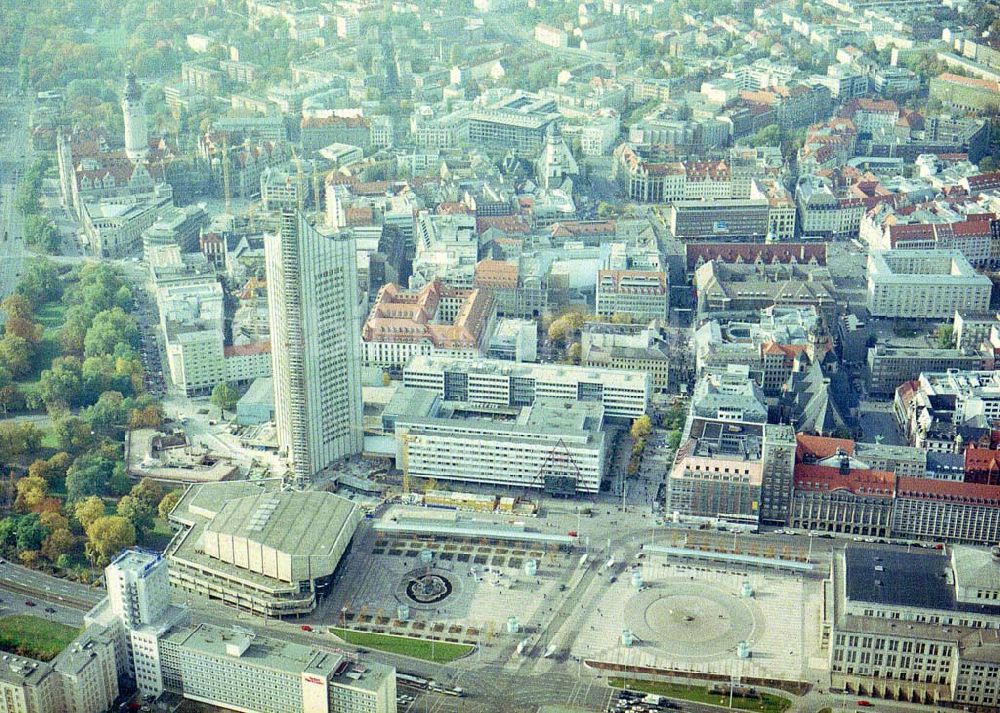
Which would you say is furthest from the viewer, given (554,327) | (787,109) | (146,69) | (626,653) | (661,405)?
(146,69)

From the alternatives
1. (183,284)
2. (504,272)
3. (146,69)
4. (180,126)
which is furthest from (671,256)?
(146,69)

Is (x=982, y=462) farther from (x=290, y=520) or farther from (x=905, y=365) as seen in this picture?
(x=290, y=520)

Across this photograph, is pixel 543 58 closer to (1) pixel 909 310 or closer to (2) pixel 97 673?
(1) pixel 909 310

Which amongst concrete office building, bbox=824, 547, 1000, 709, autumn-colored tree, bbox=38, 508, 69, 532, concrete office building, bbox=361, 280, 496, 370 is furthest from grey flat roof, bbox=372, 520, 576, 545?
concrete office building, bbox=361, 280, 496, 370

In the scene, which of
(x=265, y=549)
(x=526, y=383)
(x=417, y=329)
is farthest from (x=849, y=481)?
(x=417, y=329)

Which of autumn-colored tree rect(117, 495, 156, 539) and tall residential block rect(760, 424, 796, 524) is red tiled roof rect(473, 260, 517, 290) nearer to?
tall residential block rect(760, 424, 796, 524)

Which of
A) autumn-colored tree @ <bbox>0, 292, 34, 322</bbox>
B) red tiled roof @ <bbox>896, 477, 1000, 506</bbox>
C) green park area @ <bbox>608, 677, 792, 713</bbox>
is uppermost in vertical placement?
autumn-colored tree @ <bbox>0, 292, 34, 322</bbox>
